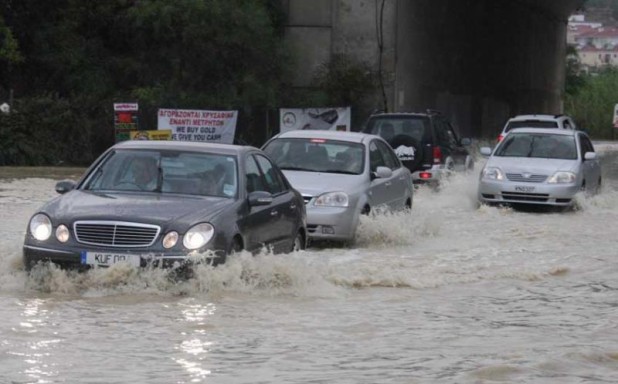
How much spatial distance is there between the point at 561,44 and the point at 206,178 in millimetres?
59592

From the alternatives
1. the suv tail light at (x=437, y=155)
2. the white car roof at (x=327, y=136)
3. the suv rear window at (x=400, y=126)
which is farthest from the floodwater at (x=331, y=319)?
the suv rear window at (x=400, y=126)

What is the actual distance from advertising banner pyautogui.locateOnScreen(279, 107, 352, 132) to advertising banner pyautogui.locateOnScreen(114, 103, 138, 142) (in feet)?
14.4

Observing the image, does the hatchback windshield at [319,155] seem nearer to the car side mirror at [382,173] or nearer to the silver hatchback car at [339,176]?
the silver hatchback car at [339,176]

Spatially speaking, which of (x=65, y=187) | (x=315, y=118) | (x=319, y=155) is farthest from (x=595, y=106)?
(x=65, y=187)

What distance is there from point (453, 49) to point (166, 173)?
3381 centimetres

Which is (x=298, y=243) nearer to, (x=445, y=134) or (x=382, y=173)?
(x=382, y=173)

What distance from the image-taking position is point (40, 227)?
38.0 ft

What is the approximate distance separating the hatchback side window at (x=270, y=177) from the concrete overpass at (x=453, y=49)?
75.8 feet

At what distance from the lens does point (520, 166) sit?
22.9 metres

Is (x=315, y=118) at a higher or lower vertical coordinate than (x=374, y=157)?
lower

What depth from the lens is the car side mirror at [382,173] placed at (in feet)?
55.8

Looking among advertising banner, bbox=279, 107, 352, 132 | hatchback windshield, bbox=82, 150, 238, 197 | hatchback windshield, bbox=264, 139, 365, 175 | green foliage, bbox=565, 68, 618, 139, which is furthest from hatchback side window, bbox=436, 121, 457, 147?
green foliage, bbox=565, 68, 618, 139

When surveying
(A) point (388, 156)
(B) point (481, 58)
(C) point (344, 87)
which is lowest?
(A) point (388, 156)

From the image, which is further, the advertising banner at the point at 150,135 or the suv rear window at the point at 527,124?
the advertising banner at the point at 150,135
